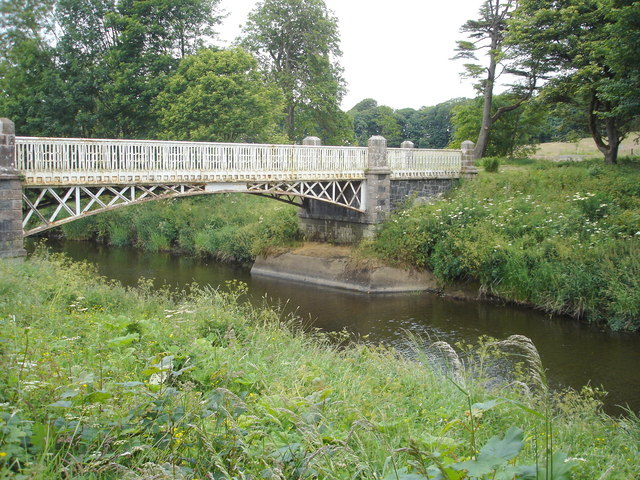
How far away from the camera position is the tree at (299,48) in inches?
1468

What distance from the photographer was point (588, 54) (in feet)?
77.7

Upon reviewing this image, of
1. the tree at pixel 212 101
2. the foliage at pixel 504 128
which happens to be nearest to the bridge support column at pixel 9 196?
the tree at pixel 212 101

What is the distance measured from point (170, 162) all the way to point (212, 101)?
12565 mm

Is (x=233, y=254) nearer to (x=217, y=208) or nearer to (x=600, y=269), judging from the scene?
(x=217, y=208)

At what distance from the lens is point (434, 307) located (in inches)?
713

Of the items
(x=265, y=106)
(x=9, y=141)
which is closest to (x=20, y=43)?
(x=265, y=106)

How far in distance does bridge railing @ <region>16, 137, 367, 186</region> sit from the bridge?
25 mm

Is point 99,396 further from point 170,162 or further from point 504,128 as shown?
Answer: point 504,128

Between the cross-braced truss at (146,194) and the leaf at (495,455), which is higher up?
Answer: the cross-braced truss at (146,194)

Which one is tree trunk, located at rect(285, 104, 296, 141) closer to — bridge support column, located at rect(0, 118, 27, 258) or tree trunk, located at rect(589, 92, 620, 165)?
tree trunk, located at rect(589, 92, 620, 165)

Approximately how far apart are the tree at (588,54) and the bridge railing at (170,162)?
8445mm

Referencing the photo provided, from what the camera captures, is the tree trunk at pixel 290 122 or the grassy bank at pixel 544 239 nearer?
the grassy bank at pixel 544 239

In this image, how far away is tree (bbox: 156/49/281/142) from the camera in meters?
28.3

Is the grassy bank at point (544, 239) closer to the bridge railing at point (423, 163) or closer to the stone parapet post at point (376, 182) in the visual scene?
the stone parapet post at point (376, 182)
